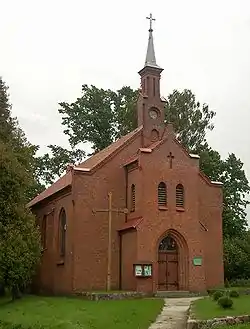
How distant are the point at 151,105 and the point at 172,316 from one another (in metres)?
20.1

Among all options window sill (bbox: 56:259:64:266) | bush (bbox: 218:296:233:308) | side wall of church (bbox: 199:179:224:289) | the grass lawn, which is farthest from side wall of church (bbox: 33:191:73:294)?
bush (bbox: 218:296:233:308)

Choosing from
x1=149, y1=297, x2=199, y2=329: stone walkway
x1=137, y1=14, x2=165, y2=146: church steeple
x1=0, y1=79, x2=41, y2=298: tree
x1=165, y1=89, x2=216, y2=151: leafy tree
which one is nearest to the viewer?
x1=149, y1=297, x2=199, y2=329: stone walkway

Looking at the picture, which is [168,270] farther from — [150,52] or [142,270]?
[150,52]

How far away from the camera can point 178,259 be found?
34875 mm

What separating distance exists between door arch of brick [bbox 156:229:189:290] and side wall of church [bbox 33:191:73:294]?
241 inches

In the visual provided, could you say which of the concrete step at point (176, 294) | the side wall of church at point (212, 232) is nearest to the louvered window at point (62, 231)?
the concrete step at point (176, 294)

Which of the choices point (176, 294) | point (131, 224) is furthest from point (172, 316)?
point (131, 224)

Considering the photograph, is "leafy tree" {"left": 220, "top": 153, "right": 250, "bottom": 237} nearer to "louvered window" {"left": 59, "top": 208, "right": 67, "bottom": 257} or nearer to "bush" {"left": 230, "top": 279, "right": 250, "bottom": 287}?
"bush" {"left": 230, "top": 279, "right": 250, "bottom": 287}

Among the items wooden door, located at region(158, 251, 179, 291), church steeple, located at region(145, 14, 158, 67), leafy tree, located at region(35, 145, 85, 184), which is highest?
Result: church steeple, located at region(145, 14, 158, 67)

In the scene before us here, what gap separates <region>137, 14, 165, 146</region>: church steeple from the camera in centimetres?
3891

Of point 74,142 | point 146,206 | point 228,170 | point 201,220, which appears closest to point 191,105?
point 228,170

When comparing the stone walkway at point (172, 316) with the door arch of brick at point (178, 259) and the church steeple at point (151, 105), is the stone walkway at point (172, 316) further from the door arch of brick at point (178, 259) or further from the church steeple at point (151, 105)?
the church steeple at point (151, 105)

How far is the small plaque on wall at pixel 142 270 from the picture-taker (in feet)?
107

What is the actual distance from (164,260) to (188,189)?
5.03 m
